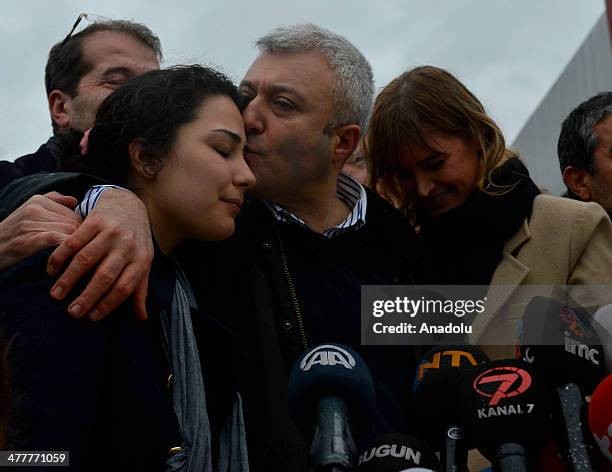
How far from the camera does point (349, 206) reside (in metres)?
3.06

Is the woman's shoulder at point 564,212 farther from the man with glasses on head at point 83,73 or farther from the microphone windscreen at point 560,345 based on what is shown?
the man with glasses on head at point 83,73

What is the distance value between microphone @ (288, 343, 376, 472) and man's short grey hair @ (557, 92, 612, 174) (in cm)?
200

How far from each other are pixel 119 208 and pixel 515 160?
5.37 ft

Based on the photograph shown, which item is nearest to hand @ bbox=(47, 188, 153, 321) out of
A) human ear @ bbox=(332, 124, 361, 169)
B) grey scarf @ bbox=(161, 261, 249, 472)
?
grey scarf @ bbox=(161, 261, 249, 472)

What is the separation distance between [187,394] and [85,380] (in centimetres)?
36

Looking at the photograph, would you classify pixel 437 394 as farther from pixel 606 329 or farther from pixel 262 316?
pixel 262 316

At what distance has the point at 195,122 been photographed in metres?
2.32

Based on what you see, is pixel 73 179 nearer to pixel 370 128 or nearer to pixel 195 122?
pixel 195 122

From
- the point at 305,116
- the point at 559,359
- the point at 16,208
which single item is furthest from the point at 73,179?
the point at 559,359

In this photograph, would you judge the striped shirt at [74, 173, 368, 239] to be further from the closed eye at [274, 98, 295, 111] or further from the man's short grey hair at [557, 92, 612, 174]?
the man's short grey hair at [557, 92, 612, 174]

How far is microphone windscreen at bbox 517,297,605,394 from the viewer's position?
1.69 m

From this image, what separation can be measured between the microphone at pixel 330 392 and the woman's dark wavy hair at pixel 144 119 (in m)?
0.79

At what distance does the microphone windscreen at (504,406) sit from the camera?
1573 millimetres

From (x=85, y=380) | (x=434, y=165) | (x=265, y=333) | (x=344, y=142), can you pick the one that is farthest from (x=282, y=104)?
(x=85, y=380)
